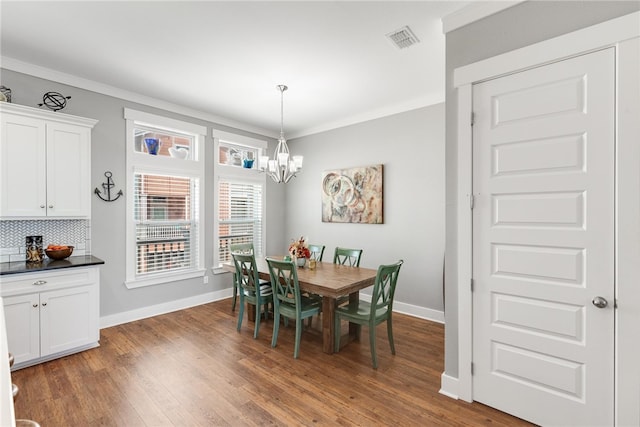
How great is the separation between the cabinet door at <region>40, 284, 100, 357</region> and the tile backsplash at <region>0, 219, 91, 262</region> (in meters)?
0.71

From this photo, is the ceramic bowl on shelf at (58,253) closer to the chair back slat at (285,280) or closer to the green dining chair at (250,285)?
the green dining chair at (250,285)

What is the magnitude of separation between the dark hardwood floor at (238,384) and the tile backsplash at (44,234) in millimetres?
1133

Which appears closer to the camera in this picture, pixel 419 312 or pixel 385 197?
pixel 419 312

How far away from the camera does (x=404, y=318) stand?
4.27 metres

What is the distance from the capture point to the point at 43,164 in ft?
10.4

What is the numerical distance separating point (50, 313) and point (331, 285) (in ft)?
8.87

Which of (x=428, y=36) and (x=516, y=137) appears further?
(x=428, y=36)

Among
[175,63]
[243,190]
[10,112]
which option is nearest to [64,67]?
[10,112]

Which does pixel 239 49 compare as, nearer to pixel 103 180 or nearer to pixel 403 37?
pixel 403 37

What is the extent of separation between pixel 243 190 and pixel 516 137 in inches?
169

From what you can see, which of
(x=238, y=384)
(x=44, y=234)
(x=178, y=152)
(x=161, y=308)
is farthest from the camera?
(x=178, y=152)

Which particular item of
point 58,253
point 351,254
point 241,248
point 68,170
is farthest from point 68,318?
point 351,254

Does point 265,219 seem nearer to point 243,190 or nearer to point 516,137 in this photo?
point 243,190

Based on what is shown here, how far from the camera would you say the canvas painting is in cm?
469
